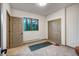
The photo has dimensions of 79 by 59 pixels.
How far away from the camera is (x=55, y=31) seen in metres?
2.44

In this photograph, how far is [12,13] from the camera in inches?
90.7

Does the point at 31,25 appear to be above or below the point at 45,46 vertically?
above

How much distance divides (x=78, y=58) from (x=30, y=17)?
1.53 m

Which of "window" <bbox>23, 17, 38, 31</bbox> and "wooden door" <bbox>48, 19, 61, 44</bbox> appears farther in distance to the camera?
"wooden door" <bbox>48, 19, 61, 44</bbox>

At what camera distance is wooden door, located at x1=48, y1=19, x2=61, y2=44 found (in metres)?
2.35

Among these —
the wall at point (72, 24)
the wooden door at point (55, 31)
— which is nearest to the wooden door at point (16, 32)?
the wooden door at point (55, 31)

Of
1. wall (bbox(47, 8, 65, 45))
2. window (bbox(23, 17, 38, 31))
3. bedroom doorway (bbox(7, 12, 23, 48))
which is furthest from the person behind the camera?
bedroom doorway (bbox(7, 12, 23, 48))

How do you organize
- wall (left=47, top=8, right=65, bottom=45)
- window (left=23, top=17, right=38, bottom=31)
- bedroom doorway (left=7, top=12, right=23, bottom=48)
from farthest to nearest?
bedroom doorway (left=7, top=12, right=23, bottom=48) → wall (left=47, top=8, right=65, bottom=45) → window (left=23, top=17, right=38, bottom=31)

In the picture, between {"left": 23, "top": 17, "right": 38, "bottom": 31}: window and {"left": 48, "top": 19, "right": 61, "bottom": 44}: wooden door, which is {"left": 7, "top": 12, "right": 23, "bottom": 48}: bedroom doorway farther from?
{"left": 48, "top": 19, "right": 61, "bottom": 44}: wooden door

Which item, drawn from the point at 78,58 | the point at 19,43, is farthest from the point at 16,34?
the point at 78,58

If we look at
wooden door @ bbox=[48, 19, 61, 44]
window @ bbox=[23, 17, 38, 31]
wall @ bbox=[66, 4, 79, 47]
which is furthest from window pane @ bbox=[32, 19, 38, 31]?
wall @ bbox=[66, 4, 79, 47]

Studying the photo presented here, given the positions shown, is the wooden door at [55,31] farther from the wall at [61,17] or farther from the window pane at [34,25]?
the window pane at [34,25]

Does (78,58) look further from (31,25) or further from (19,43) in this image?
(19,43)

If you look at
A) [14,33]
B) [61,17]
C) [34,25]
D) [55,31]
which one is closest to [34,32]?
[34,25]
